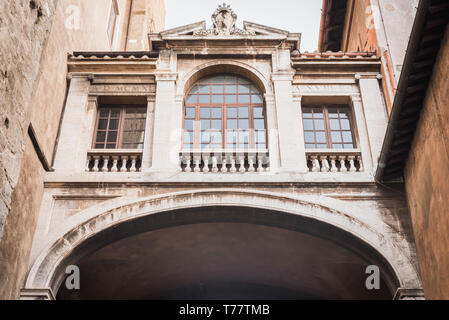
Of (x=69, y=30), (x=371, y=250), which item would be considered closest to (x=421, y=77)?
(x=371, y=250)

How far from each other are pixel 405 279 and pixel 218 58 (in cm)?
562

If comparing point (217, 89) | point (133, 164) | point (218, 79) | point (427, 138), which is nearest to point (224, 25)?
point (218, 79)

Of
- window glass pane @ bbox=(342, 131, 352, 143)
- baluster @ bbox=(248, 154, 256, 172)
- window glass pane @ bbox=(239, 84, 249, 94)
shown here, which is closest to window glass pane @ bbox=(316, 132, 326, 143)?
window glass pane @ bbox=(342, 131, 352, 143)

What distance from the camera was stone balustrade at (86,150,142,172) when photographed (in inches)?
371

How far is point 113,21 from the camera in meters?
16.1

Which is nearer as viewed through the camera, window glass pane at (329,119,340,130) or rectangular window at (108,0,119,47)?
window glass pane at (329,119,340,130)

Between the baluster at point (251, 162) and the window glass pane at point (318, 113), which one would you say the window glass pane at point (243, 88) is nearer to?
the window glass pane at point (318, 113)

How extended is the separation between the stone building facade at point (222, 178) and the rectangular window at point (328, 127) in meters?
0.03

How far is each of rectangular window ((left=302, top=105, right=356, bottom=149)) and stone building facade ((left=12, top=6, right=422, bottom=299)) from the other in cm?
3

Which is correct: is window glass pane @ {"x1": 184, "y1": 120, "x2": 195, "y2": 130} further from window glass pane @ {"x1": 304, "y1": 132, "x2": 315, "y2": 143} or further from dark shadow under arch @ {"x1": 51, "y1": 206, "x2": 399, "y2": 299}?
window glass pane @ {"x1": 304, "y1": 132, "x2": 315, "y2": 143}

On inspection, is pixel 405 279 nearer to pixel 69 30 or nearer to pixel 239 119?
pixel 239 119

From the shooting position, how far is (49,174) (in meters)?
9.09

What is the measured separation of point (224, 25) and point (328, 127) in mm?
3091

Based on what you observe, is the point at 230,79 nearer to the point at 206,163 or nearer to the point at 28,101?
the point at 206,163
